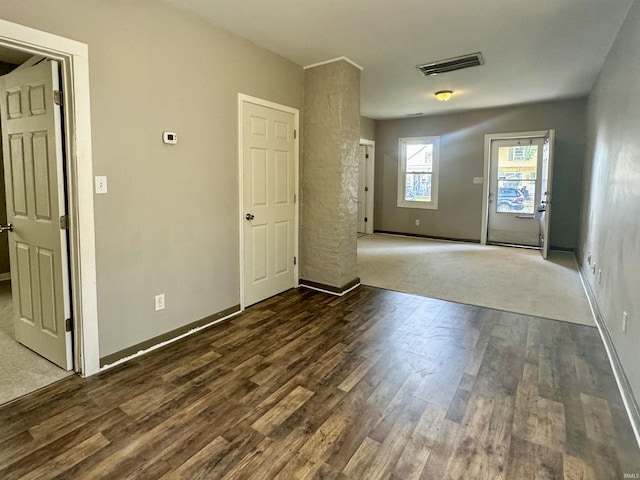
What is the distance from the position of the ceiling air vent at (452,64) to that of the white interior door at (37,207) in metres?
3.54

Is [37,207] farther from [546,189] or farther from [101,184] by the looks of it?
[546,189]

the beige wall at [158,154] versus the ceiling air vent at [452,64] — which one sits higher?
the ceiling air vent at [452,64]

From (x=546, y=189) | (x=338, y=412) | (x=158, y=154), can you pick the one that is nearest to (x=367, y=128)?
(x=546, y=189)

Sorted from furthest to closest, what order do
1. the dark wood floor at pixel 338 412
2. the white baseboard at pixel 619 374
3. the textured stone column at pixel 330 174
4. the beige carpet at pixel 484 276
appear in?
the textured stone column at pixel 330 174 → the beige carpet at pixel 484 276 → the white baseboard at pixel 619 374 → the dark wood floor at pixel 338 412

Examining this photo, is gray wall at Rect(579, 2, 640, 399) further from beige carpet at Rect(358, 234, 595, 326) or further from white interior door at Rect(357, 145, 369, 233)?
white interior door at Rect(357, 145, 369, 233)

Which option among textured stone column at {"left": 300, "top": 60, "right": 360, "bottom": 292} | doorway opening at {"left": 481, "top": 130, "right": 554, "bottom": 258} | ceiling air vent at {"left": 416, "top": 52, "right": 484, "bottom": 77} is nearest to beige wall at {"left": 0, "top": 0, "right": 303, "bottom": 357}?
textured stone column at {"left": 300, "top": 60, "right": 360, "bottom": 292}

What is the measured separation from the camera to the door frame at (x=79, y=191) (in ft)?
7.09

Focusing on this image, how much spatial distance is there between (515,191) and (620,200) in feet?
14.3

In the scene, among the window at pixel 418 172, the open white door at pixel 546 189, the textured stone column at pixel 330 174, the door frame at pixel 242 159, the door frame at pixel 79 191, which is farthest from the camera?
the window at pixel 418 172

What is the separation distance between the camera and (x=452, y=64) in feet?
13.3

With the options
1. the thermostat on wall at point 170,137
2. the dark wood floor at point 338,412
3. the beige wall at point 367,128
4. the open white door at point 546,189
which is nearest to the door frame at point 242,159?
the thermostat on wall at point 170,137

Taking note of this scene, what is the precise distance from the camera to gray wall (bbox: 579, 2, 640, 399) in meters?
2.18

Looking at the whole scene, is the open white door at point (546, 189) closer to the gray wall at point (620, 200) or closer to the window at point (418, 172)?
the gray wall at point (620, 200)

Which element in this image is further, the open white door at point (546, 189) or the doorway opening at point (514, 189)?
the doorway opening at point (514, 189)
